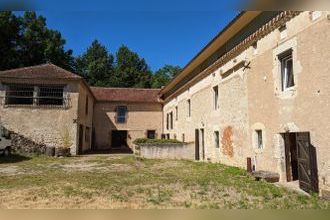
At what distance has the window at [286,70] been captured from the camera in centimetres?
913

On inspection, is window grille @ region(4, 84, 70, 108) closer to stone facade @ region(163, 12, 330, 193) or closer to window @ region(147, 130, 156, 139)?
window @ region(147, 130, 156, 139)

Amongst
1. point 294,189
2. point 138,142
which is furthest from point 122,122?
point 294,189

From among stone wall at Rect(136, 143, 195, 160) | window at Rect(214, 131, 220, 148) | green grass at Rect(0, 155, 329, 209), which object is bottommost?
green grass at Rect(0, 155, 329, 209)

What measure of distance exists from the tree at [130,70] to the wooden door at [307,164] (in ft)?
133

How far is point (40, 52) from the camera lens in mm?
40312

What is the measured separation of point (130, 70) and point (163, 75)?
750cm

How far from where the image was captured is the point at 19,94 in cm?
2047

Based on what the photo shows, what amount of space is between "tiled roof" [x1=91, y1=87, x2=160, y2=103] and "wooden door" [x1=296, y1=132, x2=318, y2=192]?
2131cm

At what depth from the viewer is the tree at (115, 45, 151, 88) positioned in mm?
49250

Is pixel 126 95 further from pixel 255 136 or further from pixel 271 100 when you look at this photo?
pixel 271 100

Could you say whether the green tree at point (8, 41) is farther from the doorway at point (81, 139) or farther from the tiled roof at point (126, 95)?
the doorway at point (81, 139)

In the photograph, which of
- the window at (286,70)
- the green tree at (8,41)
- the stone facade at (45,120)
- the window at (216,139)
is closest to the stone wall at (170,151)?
the window at (216,139)

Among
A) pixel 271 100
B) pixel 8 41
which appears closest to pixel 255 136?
pixel 271 100

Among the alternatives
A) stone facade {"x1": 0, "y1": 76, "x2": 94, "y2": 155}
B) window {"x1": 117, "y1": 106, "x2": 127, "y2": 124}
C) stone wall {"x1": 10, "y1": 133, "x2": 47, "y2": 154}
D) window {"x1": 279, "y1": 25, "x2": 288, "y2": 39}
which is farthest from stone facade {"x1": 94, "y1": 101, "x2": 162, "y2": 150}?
window {"x1": 279, "y1": 25, "x2": 288, "y2": 39}
